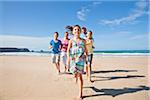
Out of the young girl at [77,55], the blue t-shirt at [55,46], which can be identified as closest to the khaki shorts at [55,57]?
the blue t-shirt at [55,46]

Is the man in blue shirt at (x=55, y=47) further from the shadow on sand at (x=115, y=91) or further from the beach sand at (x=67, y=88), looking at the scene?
the shadow on sand at (x=115, y=91)

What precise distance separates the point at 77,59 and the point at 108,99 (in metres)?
0.92

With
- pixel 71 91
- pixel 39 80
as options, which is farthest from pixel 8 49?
pixel 71 91

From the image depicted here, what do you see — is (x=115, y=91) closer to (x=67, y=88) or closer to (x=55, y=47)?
(x=67, y=88)

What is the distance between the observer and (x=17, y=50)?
2467cm

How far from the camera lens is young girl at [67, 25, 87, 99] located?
208 inches

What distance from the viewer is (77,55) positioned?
534cm

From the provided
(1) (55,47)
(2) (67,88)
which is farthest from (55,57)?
(2) (67,88)

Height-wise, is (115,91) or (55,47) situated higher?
(55,47)

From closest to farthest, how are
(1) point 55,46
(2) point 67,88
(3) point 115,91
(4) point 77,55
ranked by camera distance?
(4) point 77,55 → (3) point 115,91 → (2) point 67,88 → (1) point 55,46

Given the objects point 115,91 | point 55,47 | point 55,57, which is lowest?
point 115,91

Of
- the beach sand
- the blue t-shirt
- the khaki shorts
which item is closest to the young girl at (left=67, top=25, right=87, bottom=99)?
the beach sand

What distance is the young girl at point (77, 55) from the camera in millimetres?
5285

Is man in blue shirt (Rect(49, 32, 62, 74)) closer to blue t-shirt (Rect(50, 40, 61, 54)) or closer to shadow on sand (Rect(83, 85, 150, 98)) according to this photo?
blue t-shirt (Rect(50, 40, 61, 54))
